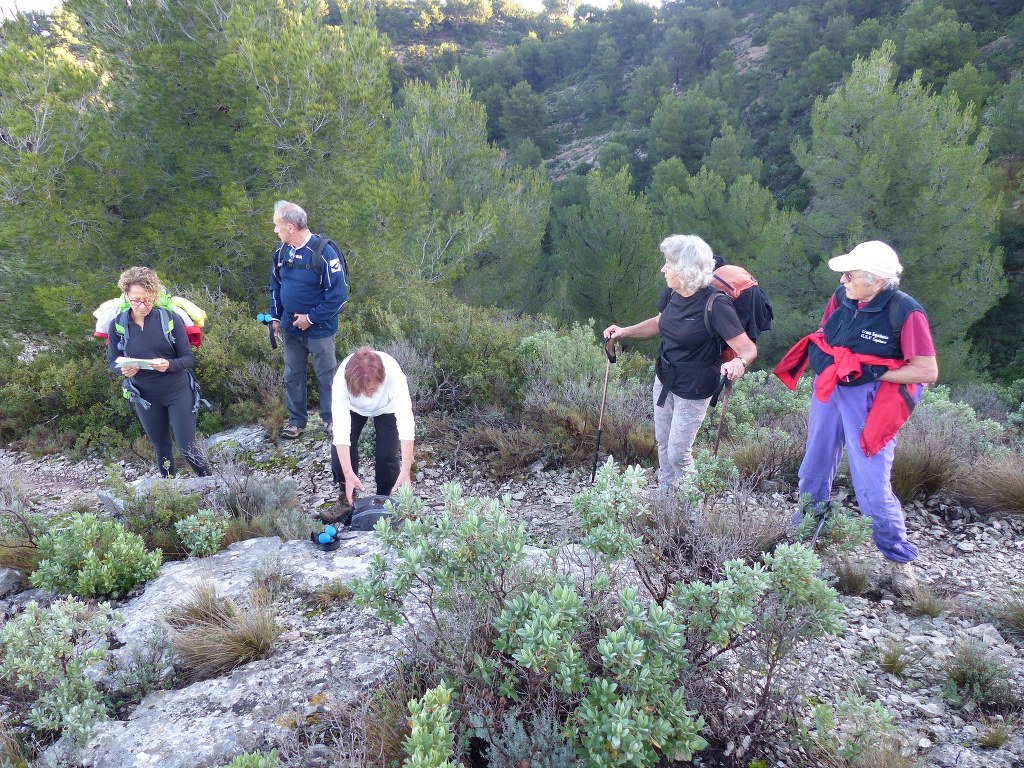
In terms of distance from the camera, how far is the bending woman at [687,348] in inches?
124

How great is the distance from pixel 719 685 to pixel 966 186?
12778mm

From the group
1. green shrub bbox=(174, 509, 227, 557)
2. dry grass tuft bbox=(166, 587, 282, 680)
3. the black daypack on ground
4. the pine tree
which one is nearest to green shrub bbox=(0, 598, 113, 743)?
dry grass tuft bbox=(166, 587, 282, 680)

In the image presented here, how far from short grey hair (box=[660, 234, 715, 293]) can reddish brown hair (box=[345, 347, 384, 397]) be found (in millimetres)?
1689

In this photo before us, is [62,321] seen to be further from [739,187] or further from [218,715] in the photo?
[739,187]

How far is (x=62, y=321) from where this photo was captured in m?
6.52

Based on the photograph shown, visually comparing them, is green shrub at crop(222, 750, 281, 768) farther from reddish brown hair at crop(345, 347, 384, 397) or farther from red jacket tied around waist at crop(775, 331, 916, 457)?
red jacket tied around waist at crop(775, 331, 916, 457)

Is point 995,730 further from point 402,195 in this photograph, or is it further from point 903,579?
point 402,195

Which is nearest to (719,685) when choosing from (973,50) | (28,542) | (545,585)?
(545,585)

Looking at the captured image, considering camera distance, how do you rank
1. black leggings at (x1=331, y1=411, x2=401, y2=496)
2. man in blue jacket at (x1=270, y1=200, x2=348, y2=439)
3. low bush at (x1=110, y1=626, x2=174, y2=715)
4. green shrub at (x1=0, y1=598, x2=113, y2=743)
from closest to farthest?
green shrub at (x1=0, y1=598, x2=113, y2=743) < low bush at (x1=110, y1=626, x2=174, y2=715) < black leggings at (x1=331, y1=411, x2=401, y2=496) < man in blue jacket at (x1=270, y1=200, x2=348, y2=439)

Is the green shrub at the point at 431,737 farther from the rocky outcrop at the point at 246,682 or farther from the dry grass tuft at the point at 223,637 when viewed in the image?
the dry grass tuft at the point at 223,637

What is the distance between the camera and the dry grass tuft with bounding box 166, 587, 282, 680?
102 inches

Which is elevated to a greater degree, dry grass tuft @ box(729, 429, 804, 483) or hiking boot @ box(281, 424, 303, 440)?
hiking boot @ box(281, 424, 303, 440)

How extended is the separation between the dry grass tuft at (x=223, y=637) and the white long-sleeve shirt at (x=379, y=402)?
111 cm

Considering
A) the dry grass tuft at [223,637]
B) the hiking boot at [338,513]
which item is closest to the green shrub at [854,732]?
the dry grass tuft at [223,637]
